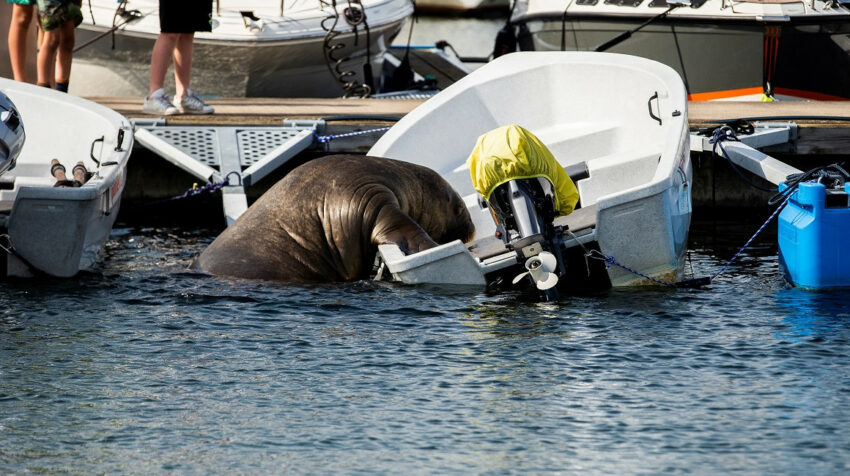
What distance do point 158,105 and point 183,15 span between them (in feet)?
3.01

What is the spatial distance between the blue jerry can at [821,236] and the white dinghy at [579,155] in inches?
26.0

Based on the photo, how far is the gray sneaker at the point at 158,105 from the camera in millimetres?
10562

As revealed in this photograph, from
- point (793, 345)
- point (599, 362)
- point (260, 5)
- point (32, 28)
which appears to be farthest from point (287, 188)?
point (260, 5)

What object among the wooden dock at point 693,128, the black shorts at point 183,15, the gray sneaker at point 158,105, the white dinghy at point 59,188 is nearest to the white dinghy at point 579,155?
the wooden dock at point 693,128

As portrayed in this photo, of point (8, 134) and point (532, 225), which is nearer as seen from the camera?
point (532, 225)

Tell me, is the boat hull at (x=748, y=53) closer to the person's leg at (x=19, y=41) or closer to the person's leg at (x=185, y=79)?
the person's leg at (x=185, y=79)

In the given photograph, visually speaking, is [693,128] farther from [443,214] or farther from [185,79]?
[185,79]

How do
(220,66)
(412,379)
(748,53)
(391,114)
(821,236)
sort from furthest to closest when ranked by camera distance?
1. (220,66)
2. (748,53)
3. (391,114)
4. (821,236)
5. (412,379)

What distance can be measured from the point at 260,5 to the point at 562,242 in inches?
346

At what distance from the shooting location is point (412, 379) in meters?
5.72

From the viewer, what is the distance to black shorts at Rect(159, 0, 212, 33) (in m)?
9.93

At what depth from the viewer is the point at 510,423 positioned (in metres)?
5.14

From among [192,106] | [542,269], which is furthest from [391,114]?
[542,269]

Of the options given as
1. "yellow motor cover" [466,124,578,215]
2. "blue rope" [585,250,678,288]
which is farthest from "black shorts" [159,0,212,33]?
"blue rope" [585,250,678,288]
